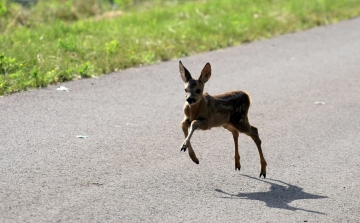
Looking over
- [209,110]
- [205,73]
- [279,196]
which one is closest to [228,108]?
[209,110]

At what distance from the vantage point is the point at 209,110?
25.5 ft

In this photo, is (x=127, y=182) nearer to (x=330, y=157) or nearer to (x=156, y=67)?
(x=330, y=157)

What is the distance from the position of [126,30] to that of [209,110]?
7191mm

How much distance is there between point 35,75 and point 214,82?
275cm

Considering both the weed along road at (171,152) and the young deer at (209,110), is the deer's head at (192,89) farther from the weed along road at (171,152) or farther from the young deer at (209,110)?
the weed along road at (171,152)

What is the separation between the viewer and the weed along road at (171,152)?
7.00 metres

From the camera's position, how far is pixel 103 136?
909 centimetres

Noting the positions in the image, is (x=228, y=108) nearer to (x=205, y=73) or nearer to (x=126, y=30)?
(x=205, y=73)

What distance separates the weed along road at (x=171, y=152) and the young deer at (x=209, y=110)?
1.53 ft

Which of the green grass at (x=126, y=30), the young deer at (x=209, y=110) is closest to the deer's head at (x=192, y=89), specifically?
the young deer at (x=209, y=110)

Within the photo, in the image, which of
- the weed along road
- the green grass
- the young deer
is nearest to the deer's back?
the young deer

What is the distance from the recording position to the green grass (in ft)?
38.9

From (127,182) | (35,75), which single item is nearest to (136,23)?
(35,75)

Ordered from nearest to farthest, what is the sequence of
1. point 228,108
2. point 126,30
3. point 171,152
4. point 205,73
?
point 205,73 → point 228,108 → point 171,152 → point 126,30
